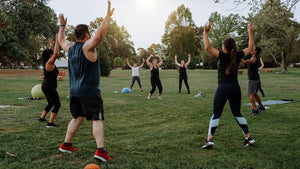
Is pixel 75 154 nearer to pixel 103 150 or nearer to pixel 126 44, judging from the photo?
pixel 103 150

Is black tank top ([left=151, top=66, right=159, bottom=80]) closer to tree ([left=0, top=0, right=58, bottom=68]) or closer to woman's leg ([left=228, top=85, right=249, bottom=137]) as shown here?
woman's leg ([left=228, top=85, right=249, bottom=137])

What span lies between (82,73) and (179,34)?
5860 cm

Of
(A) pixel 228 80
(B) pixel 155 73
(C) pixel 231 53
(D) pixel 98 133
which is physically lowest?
(D) pixel 98 133

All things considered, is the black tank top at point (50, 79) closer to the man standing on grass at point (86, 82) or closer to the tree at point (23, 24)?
the man standing on grass at point (86, 82)

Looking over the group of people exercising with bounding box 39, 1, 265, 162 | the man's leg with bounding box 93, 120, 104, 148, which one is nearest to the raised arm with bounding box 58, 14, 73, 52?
the group of people exercising with bounding box 39, 1, 265, 162

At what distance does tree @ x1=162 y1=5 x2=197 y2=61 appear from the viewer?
60.0m

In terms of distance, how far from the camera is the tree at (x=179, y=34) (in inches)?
2361

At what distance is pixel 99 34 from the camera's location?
3.25 meters

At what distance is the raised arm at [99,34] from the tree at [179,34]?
188ft

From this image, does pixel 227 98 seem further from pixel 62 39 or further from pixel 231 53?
pixel 62 39

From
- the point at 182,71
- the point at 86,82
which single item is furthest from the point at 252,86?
the point at 182,71

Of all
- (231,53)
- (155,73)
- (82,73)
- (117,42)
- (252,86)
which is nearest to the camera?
(82,73)

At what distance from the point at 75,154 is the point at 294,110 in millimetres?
7446

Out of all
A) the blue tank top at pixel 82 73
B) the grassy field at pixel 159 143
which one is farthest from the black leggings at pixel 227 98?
the blue tank top at pixel 82 73
